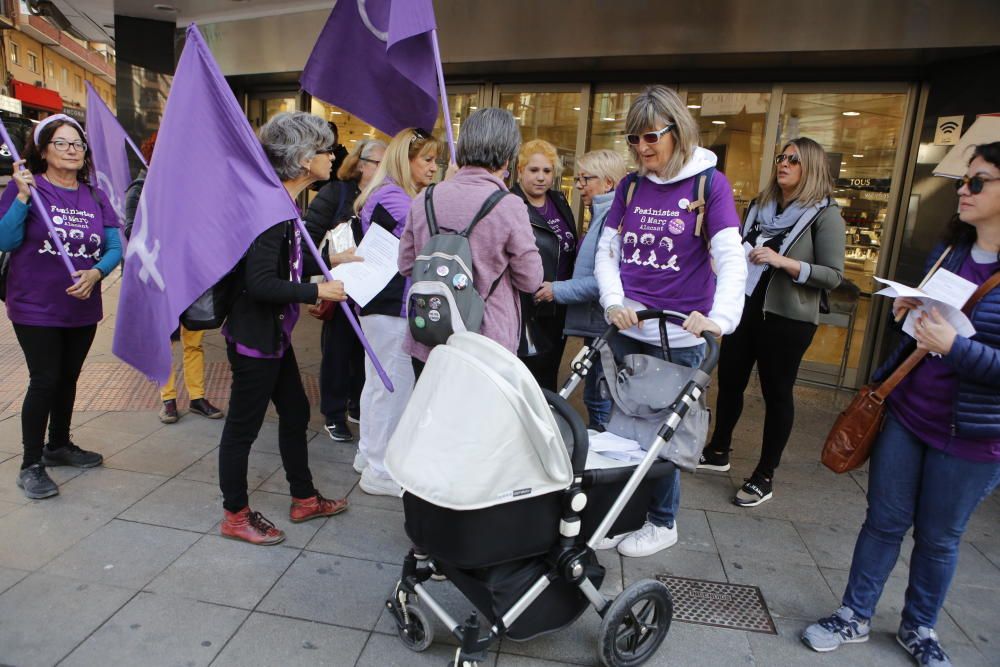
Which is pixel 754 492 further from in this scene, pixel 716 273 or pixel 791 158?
pixel 791 158

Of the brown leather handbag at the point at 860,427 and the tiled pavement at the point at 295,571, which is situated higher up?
the brown leather handbag at the point at 860,427

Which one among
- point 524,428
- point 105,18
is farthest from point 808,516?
point 105,18

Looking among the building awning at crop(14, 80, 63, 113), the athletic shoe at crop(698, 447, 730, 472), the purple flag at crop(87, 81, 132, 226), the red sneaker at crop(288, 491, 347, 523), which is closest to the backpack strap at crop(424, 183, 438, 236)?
the red sneaker at crop(288, 491, 347, 523)

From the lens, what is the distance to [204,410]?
5066 millimetres

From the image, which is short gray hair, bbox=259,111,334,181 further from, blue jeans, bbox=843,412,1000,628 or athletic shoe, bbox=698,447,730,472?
athletic shoe, bbox=698,447,730,472

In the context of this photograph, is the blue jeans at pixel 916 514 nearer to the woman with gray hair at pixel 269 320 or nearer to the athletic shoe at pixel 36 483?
the woman with gray hair at pixel 269 320

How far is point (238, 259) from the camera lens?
291 cm

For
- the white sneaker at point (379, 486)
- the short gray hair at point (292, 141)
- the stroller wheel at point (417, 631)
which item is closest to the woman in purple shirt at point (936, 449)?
the stroller wheel at point (417, 631)

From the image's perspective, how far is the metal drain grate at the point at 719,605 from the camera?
115 inches

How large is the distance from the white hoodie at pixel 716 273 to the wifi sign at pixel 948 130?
3.85 meters

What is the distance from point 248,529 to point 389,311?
4.38ft

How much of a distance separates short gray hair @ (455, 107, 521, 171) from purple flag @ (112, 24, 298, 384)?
0.90m

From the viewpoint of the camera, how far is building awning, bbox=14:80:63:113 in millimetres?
36781

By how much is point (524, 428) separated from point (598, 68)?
6.04 meters
